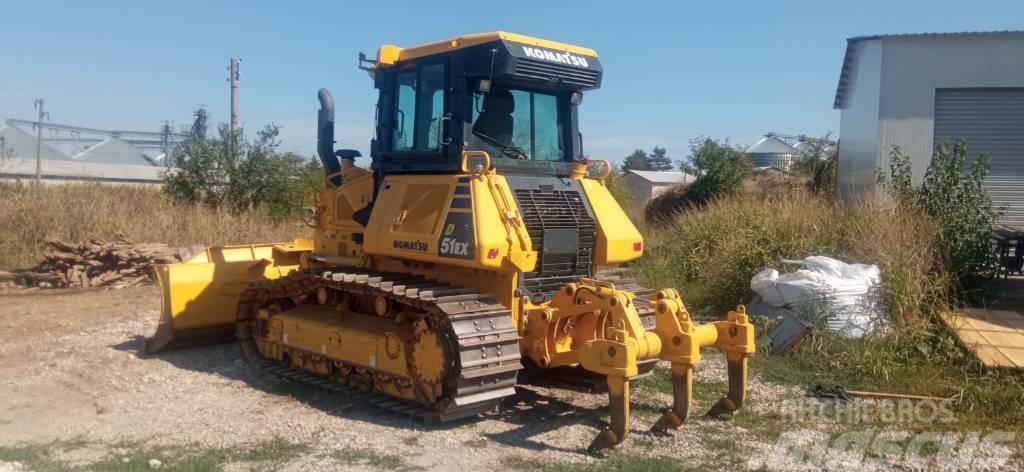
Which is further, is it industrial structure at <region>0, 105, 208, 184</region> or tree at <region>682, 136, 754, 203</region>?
industrial structure at <region>0, 105, 208, 184</region>

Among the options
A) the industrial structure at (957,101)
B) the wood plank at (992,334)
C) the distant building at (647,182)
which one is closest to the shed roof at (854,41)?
the industrial structure at (957,101)

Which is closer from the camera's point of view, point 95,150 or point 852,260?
point 852,260

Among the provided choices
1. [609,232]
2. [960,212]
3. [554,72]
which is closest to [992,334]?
[960,212]

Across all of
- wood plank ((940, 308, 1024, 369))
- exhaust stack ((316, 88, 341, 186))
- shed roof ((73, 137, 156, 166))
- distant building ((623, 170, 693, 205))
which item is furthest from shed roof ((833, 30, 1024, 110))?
shed roof ((73, 137, 156, 166))

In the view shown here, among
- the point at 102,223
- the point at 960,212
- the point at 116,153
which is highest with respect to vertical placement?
the point at 116,153

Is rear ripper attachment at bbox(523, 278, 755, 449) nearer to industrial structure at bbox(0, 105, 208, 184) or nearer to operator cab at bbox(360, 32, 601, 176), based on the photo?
operator cab at bbox(360, 32, 601, 176)

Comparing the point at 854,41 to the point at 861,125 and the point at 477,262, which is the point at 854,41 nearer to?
the point at 861,125

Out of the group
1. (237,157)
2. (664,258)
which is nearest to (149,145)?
(237,157)

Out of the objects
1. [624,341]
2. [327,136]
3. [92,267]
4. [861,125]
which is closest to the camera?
[624,341]

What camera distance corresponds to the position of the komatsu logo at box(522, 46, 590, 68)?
6531mm

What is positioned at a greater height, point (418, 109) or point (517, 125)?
point (418, 109)

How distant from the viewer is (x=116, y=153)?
71.1 metres

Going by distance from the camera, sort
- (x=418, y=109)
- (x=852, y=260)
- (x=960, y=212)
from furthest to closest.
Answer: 1. (x=960, y=212)
2. (x=852, y=260)
3. (x=418, y=109)

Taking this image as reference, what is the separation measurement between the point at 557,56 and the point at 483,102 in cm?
71
